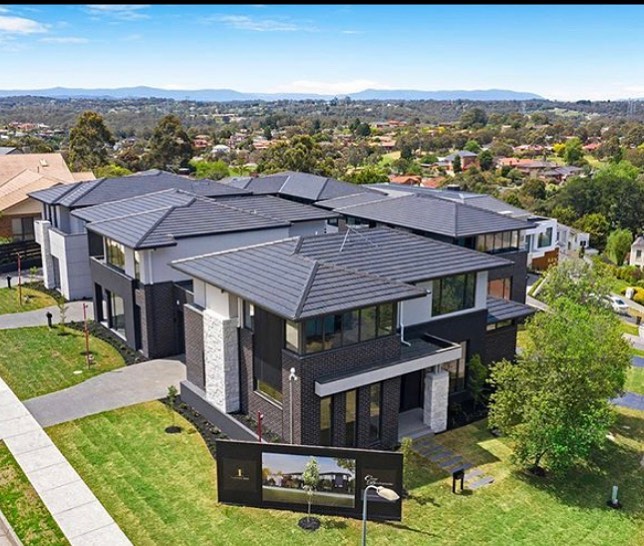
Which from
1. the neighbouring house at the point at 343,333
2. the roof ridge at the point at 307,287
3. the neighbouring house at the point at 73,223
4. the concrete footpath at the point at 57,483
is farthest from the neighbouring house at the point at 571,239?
the concrete footpath at the point at 57,483

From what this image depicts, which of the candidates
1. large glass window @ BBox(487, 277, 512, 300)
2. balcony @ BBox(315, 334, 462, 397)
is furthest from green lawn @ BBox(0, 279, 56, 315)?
large glass window @ BBox(487, 277, 512, 300)

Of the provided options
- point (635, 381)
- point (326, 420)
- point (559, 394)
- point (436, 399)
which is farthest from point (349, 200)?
point (559, 394)

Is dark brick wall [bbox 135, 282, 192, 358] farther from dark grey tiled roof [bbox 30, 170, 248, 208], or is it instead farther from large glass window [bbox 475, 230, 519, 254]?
large glass window [bbox 475, 230, 519, 254]

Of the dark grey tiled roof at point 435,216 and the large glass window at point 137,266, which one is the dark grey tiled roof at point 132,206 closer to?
the large glass window at point 137,266

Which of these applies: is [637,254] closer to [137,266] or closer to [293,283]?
[137,266]

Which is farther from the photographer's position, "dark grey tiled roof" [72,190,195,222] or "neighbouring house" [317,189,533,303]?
"dark grey tiled roof" [72,190,195,222]

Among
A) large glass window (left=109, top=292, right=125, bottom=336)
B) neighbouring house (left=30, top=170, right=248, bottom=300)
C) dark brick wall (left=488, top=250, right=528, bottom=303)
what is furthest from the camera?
neighbouring house (left=30, top=170, right=248, bottom=300)
